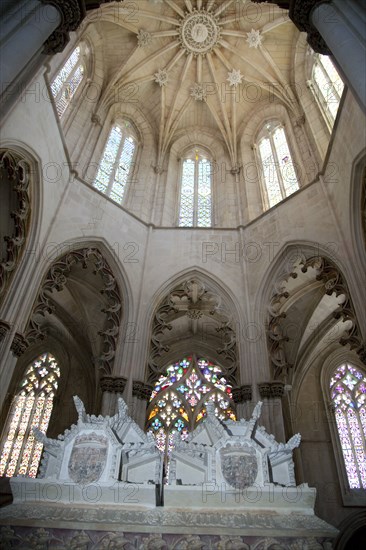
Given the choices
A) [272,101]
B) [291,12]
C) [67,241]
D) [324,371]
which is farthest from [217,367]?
[291,12]

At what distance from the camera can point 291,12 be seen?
20.9ft

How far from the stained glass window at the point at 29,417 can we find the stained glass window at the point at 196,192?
681cm

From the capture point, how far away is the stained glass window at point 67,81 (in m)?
10.6

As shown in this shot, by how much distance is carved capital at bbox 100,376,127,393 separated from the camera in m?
7.82

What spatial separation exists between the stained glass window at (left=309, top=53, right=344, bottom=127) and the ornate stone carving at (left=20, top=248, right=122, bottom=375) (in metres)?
7.20

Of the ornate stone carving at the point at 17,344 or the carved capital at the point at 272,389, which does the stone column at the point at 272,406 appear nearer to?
the carved capital at the point at 272,389

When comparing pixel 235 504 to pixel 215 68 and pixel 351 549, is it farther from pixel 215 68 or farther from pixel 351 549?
pixel 215 68

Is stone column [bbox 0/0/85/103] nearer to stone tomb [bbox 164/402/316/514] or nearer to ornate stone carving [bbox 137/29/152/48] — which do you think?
stone tomb [bbox 164/402/316/514]

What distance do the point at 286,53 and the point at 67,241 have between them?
10006 millimetres

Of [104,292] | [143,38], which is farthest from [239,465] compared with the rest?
[143,38]

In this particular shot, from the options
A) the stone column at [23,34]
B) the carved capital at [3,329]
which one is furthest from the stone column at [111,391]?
the stone column at [23,34]

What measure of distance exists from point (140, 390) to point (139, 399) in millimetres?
173

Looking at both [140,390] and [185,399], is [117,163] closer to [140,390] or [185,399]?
[140,390]

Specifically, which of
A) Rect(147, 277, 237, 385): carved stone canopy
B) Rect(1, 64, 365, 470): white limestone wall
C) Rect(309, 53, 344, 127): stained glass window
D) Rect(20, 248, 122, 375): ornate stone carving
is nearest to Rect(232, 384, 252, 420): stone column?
Rect(1, 64, 365, 470): white limestone wall
